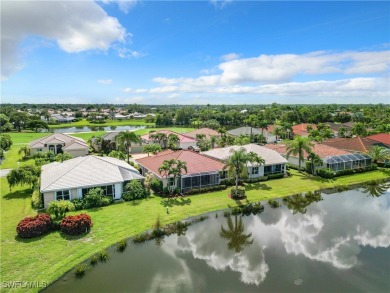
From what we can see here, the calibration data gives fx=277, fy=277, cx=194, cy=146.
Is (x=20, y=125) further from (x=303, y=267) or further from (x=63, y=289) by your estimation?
(x=303, y=267)

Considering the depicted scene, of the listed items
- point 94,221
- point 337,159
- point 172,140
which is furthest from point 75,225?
point 172,140

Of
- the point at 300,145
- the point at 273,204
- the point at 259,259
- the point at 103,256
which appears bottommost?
the point at 259,259

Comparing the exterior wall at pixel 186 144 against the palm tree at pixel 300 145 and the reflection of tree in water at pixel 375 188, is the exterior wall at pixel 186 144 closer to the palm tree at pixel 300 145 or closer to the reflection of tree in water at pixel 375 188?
the palm tree at pixel 300 145

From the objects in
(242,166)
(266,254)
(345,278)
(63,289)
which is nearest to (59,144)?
(242,166)

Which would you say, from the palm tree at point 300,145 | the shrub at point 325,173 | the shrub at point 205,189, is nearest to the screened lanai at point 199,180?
the shrub at point 205,189

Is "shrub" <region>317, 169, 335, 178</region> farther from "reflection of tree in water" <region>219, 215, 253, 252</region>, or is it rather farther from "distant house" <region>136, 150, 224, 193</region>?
"reflection of tree in water" <region>219, 215, 253, 252</region>

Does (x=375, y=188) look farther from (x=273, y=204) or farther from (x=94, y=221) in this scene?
(x=94, y=221)
